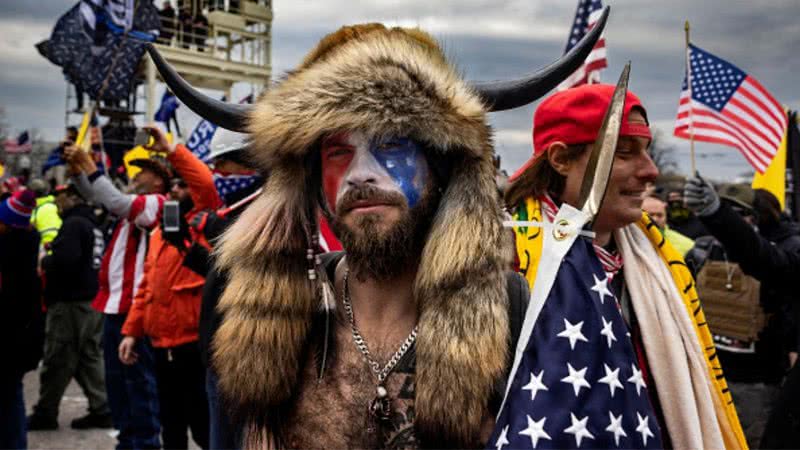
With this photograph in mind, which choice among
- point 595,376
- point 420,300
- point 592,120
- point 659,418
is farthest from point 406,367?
point 592,120

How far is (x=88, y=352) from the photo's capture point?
7.21 metres

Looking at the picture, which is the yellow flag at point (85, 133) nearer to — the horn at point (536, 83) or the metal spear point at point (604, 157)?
the horn at point (536, 83)

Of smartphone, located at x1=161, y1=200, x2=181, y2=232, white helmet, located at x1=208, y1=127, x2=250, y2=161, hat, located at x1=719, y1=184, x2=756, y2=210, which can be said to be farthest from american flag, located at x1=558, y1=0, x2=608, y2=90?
smartphone, located at x1=161, y1=200, x2=181, y2=232

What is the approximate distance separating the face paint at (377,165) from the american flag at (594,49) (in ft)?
12.2

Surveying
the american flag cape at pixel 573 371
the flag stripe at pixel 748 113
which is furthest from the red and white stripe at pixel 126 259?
the flag stripe at pixel 748 113

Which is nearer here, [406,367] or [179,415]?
[406,367]

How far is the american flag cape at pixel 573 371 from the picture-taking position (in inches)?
57.3

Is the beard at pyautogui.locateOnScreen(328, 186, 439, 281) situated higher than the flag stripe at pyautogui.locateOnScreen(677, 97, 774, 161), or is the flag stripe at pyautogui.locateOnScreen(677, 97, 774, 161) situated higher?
the flag stripe at pyautogui.locateOnScreen(677, 97, 774, 161)

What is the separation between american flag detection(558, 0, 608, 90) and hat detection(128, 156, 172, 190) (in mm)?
3182

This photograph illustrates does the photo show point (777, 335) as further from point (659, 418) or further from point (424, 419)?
point (424, 419)

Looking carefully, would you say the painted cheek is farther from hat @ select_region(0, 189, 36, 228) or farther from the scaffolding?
the scaffolding

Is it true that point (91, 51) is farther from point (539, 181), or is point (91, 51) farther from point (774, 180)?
point (539, 181)

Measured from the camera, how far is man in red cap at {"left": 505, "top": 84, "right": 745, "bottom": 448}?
226 cm

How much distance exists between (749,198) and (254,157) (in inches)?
213
